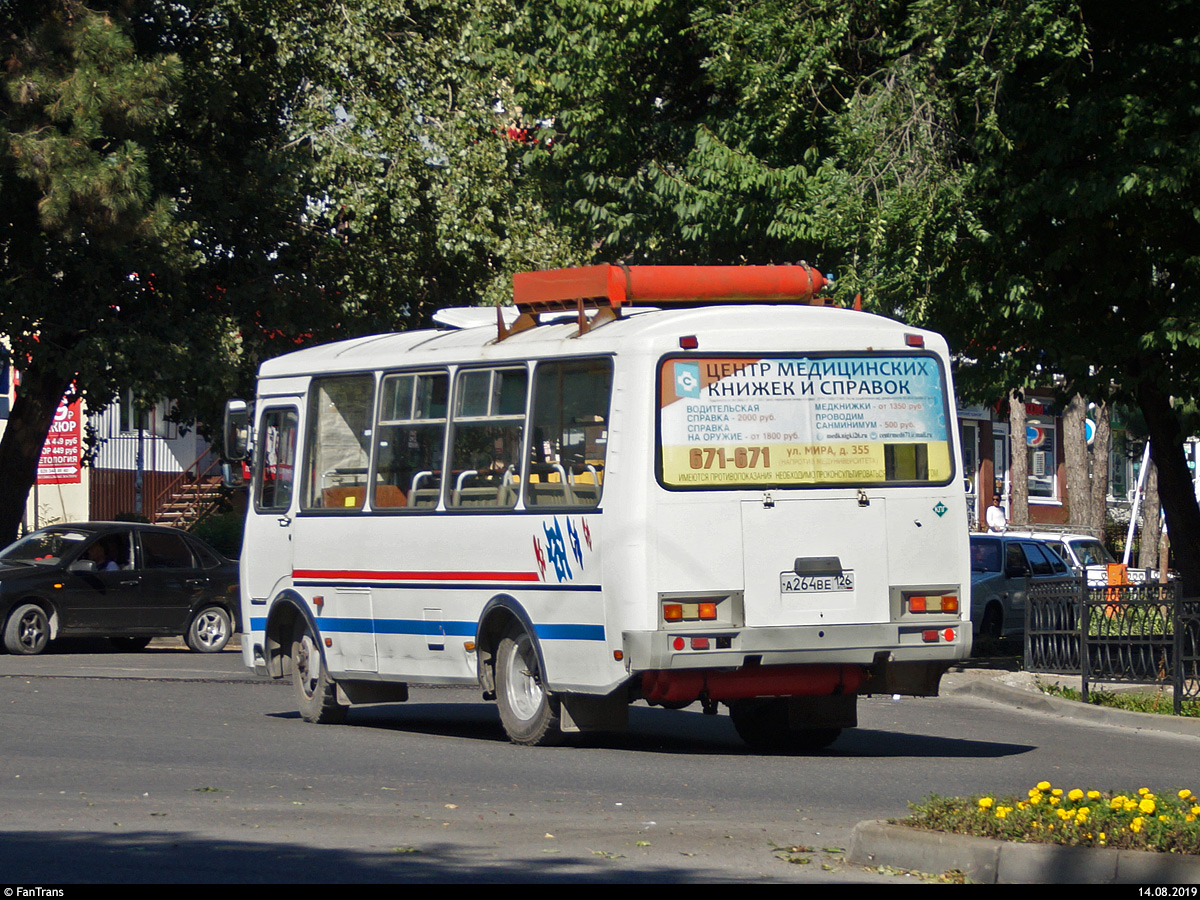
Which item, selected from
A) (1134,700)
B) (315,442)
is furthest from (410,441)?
(1134,700)

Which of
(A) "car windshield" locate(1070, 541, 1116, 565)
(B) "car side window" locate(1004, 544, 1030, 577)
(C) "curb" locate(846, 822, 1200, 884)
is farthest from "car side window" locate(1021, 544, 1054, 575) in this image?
(C) "curb" locate(846, 822, 1200, 884)

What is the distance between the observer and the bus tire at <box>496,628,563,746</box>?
43.2 ft

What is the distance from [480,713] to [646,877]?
9.02m

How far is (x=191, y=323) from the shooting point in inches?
1053

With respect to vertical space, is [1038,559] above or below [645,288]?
below

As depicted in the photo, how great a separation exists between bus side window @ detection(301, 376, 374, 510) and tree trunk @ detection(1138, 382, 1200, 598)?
915 centimetres

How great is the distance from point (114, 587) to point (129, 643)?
7.98ft

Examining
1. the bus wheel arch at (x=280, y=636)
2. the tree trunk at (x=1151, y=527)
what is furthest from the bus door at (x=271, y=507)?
the tree trunk at (x=1151, y=527)

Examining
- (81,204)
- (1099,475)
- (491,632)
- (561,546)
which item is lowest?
(491,632)

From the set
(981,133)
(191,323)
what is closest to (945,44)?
(981,133)

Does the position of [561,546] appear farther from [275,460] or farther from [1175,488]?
[1175,488]

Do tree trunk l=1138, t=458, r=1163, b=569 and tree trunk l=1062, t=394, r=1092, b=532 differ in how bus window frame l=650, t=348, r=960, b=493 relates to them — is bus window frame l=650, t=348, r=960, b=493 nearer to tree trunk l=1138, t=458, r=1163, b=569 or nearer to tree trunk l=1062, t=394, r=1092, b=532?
tree trunk l=1062, t=394, r=1092, b=532

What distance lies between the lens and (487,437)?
1361cm

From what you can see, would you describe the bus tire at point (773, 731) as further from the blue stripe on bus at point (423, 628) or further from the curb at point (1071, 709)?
the curb at point (1071, 709)
